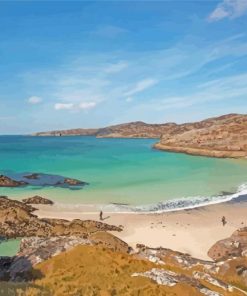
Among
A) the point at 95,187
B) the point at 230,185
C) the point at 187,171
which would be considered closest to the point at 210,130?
the point at 187,171

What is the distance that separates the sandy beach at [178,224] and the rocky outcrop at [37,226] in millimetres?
2543

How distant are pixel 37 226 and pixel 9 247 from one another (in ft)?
15.6

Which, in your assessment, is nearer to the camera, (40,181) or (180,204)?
(180,204)

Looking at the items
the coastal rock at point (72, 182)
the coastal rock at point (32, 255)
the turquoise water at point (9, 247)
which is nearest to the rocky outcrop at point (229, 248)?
the coastal rock at point (32, 255)

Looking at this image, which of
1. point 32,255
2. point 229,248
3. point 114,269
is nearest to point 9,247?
point 32,255

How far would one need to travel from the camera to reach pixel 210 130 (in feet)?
484

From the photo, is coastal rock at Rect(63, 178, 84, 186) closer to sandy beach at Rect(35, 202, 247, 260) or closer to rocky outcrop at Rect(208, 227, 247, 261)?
sandy beach at Rect(35, 202, 247, 260)

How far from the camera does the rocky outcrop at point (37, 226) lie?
3171 cm

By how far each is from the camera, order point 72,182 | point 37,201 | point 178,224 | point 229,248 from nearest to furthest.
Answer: point 229,248
point 178,224
point 37,201
point 72,182

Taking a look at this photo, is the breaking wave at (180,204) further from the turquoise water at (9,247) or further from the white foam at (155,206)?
the turquoise water at (9,247)

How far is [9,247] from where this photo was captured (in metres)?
28.7

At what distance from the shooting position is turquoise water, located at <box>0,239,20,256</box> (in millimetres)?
27177

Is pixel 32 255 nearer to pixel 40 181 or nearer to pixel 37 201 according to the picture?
pixel 37 201

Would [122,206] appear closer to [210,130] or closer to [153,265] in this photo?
[153,265]
